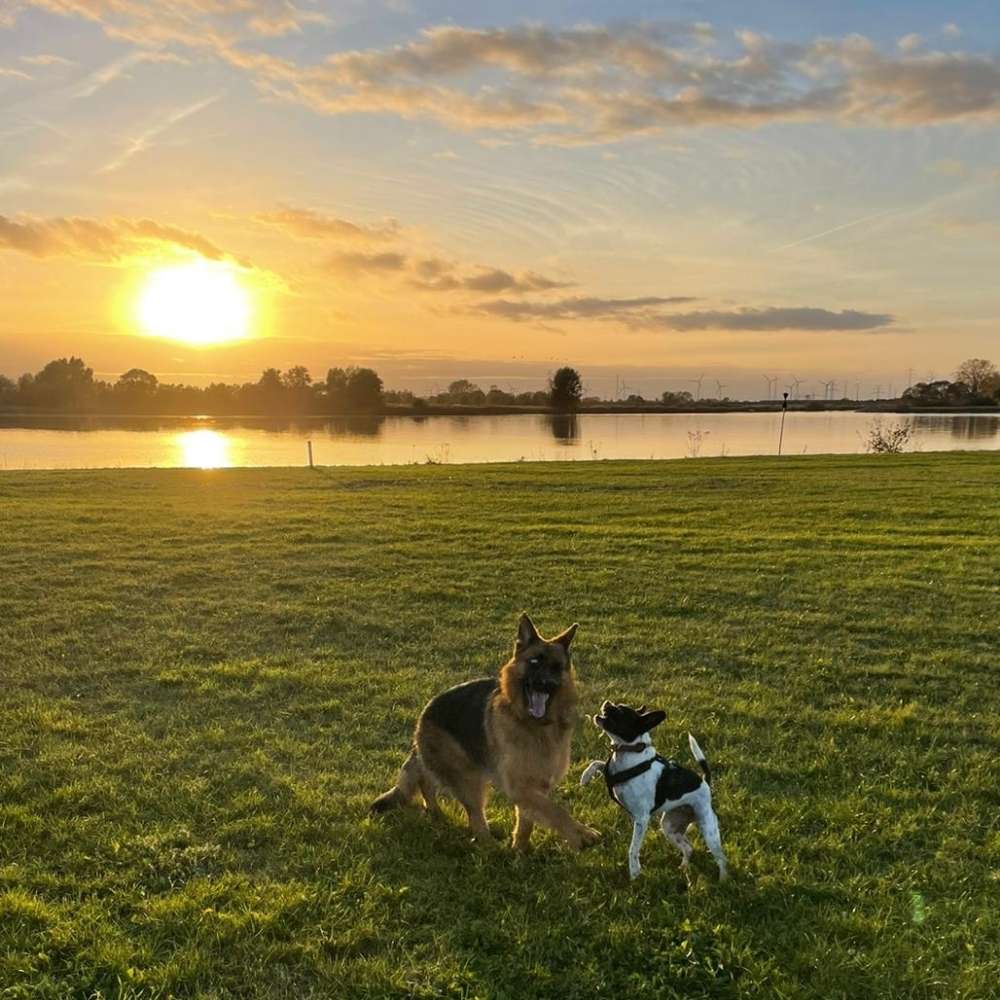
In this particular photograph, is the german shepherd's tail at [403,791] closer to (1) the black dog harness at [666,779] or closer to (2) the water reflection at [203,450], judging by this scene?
(1) the black dog harness at [666,779]

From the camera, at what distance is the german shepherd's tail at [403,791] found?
4.93m

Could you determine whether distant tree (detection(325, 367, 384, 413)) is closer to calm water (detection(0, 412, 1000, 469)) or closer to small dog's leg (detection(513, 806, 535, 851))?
calm water (detection(0, 412, 1000, 469))

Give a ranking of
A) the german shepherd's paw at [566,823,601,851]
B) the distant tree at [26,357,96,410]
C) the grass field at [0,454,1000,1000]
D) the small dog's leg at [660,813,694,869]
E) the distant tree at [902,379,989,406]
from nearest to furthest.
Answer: the grass field at [0,454,1000,1000]
the small dog's leg at [660,813,694,869]
the german shepherd's paw at [566,823,601,851]
the distant tree at [26,357,96,410]
the distant tree at [902,379,989,406]

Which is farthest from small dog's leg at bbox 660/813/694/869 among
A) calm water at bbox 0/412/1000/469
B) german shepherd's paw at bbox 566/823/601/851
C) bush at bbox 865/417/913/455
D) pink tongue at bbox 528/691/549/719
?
bush at bbox 865/417/913/455

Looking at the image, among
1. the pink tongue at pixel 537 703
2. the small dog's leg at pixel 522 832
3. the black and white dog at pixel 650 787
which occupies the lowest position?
the small dog's leg at pixel 522 832

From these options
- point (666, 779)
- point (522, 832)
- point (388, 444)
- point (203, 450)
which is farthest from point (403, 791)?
point (388, 444)

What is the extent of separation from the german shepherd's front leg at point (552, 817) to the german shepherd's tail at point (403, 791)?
2.53 feet

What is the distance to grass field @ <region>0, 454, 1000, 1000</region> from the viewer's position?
3.60 metres

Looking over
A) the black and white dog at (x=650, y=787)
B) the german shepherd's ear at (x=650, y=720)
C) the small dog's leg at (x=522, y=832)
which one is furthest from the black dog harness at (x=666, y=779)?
the small dog's leg at (x=522, y=832)

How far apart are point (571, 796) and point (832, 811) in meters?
1.76

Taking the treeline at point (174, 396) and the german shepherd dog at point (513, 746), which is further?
the treeline at point (174, 396)

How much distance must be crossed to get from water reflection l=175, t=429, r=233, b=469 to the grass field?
22081mm

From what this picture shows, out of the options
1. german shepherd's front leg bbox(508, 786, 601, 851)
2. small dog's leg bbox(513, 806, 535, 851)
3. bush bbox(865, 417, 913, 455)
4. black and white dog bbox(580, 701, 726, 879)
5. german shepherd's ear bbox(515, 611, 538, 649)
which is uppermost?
bush bbox(865, 417, 913, 455)

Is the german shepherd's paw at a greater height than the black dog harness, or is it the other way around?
the black dog harness
